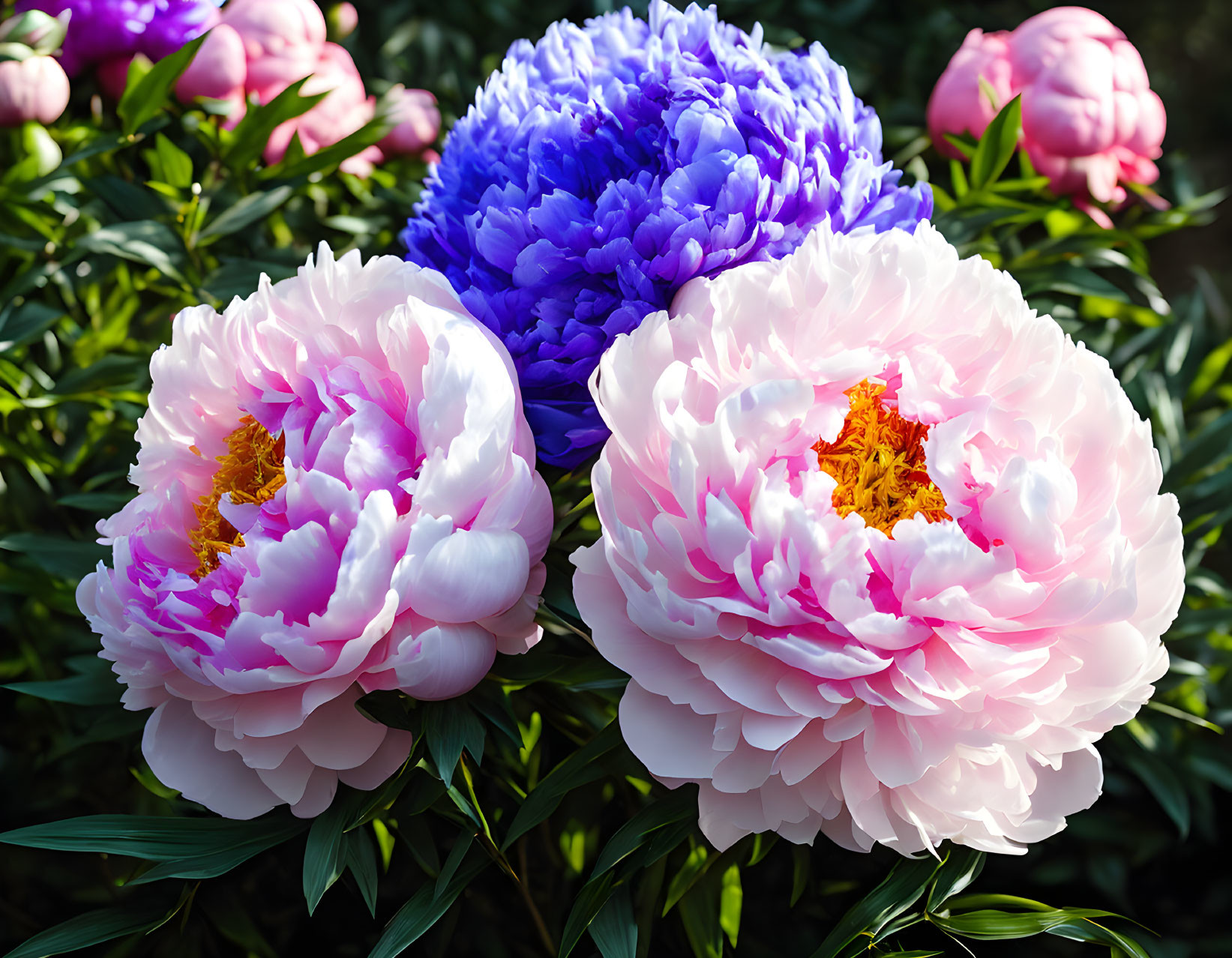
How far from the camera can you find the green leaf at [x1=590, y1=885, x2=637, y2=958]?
0.29 meters

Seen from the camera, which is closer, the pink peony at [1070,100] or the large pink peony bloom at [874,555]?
the large pink peony bloom at [874,555]

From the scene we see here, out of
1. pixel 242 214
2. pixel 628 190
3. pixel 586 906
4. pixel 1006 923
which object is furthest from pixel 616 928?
pixel 242 214

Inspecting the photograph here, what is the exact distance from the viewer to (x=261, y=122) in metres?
0.47

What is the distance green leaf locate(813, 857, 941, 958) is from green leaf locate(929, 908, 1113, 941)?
0.04 feet

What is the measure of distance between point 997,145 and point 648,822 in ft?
1.16

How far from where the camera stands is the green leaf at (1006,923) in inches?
11.5

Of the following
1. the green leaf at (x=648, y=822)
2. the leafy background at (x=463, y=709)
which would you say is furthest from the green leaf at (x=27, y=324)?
the green leaf at (x=648, y=822)

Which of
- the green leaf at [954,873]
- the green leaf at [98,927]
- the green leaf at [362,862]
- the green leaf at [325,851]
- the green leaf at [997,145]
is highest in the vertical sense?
the green leaf at [997,145]

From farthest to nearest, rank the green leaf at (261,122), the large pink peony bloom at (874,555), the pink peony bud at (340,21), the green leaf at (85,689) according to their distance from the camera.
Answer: the pink peony bud at (340,21)
the green leaf at (261,122)
the green leaf at (85,689)
the large pink peony bloom at (874,555)

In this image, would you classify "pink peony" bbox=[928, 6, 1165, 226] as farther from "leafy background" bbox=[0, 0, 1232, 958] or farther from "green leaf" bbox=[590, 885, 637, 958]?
"green leaf" bbox=[590, 885, 637, 958]

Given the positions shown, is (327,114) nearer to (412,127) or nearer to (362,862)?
(412,127)

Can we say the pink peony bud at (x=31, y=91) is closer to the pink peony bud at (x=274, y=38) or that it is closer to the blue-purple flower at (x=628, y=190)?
the pink peony bud at (x=274, y=38)

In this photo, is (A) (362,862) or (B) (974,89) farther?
(B) (974,89)

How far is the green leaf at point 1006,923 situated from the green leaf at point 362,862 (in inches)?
6.4
